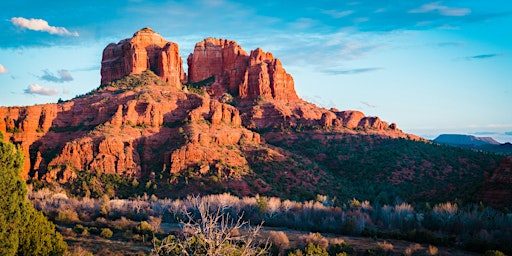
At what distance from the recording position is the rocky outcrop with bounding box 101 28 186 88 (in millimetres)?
90438

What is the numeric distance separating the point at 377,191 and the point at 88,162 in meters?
36.7

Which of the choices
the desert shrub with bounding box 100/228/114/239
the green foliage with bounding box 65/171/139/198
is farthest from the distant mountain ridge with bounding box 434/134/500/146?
the desert shrub with bounding box 100/228/114/239

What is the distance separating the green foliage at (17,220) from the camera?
18.1 m

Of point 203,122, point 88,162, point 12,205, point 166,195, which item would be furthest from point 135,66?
point 12,205

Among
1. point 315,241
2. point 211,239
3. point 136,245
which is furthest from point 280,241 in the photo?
point 211,239

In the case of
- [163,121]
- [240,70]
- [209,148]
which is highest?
[240,70]

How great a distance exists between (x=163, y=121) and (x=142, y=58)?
2448cm

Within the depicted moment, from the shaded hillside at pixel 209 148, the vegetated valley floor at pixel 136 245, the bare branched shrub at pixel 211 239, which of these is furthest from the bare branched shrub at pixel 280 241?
the shaded hillside at pixel 209 148

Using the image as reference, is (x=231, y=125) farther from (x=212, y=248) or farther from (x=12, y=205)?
(x=212, y=248)

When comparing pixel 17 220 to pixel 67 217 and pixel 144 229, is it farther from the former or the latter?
pixel 67 217

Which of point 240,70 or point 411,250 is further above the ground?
point 240,70

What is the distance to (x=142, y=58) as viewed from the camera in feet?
299

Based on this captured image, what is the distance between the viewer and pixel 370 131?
81.9 m

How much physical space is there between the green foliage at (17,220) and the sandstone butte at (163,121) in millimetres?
37701
